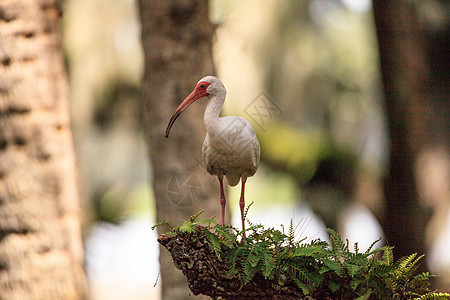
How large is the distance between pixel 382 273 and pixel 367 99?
6596 millimetres

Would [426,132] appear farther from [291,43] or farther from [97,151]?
[97,151]

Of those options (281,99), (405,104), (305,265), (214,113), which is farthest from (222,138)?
(281,99)

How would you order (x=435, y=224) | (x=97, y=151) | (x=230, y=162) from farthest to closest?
1. (x=97, y=151)
2. (x=435, y=224)
3. (x=230, y=162)

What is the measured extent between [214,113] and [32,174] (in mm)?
1921

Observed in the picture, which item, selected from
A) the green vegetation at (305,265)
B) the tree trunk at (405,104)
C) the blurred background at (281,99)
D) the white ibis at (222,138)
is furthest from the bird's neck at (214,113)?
the blurred background at (281,99)

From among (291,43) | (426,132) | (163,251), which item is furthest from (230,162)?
(291,43)

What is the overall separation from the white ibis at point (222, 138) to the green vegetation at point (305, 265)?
16cm

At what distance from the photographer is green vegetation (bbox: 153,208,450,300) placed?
1892 mm

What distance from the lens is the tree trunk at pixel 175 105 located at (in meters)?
3.10

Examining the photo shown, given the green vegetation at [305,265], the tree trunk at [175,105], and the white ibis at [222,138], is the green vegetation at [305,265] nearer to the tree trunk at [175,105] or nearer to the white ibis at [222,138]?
the white ibis at [222,138]

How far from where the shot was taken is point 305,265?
A: 1.97m

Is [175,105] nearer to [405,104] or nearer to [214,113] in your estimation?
[214,113]

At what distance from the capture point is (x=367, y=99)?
8.20 meters

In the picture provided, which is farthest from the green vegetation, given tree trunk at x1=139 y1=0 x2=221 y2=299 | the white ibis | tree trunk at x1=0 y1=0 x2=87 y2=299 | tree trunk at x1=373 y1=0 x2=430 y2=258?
tree trunk at x1=373 y1=0 x2=430 y2=258
